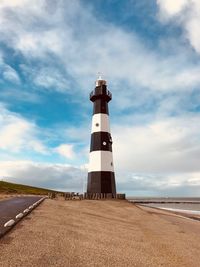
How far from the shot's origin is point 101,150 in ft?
131

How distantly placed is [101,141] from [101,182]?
212 inches

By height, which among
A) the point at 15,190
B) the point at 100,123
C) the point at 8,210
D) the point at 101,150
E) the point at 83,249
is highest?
the point at 100,123

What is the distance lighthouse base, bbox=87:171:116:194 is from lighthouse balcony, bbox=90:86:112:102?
35.6 ft

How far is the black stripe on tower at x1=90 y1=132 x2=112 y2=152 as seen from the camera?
132ft

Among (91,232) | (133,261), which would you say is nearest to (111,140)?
(91,232)

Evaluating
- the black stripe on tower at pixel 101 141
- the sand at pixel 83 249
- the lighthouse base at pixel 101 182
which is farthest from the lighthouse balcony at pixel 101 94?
the sand at pixel 83 249

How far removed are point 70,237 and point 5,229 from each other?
2.30 metres

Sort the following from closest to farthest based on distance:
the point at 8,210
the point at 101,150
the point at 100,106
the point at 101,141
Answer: the point at 8,210 → the point at 101,150 → the point at 101,141 → the point at 100,106

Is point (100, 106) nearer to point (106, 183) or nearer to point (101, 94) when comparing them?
point (101, 94)

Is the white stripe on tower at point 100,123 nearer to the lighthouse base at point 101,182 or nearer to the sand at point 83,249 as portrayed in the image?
the lighthouse base at point 101,182

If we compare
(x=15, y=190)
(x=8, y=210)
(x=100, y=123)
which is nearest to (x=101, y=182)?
(x=100, y=123)

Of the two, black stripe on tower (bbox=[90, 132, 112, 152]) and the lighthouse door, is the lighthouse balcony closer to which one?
black stripe on tower (bbox=[90, 132, 112, 152])

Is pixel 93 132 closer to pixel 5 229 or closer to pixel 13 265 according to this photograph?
pixel 5 229

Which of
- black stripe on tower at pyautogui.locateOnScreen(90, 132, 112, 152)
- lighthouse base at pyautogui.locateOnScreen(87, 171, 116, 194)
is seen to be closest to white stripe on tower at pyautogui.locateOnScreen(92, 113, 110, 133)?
black stripe on tower at pyautogui.locateOnScreen(90, 132, 112, 152)
